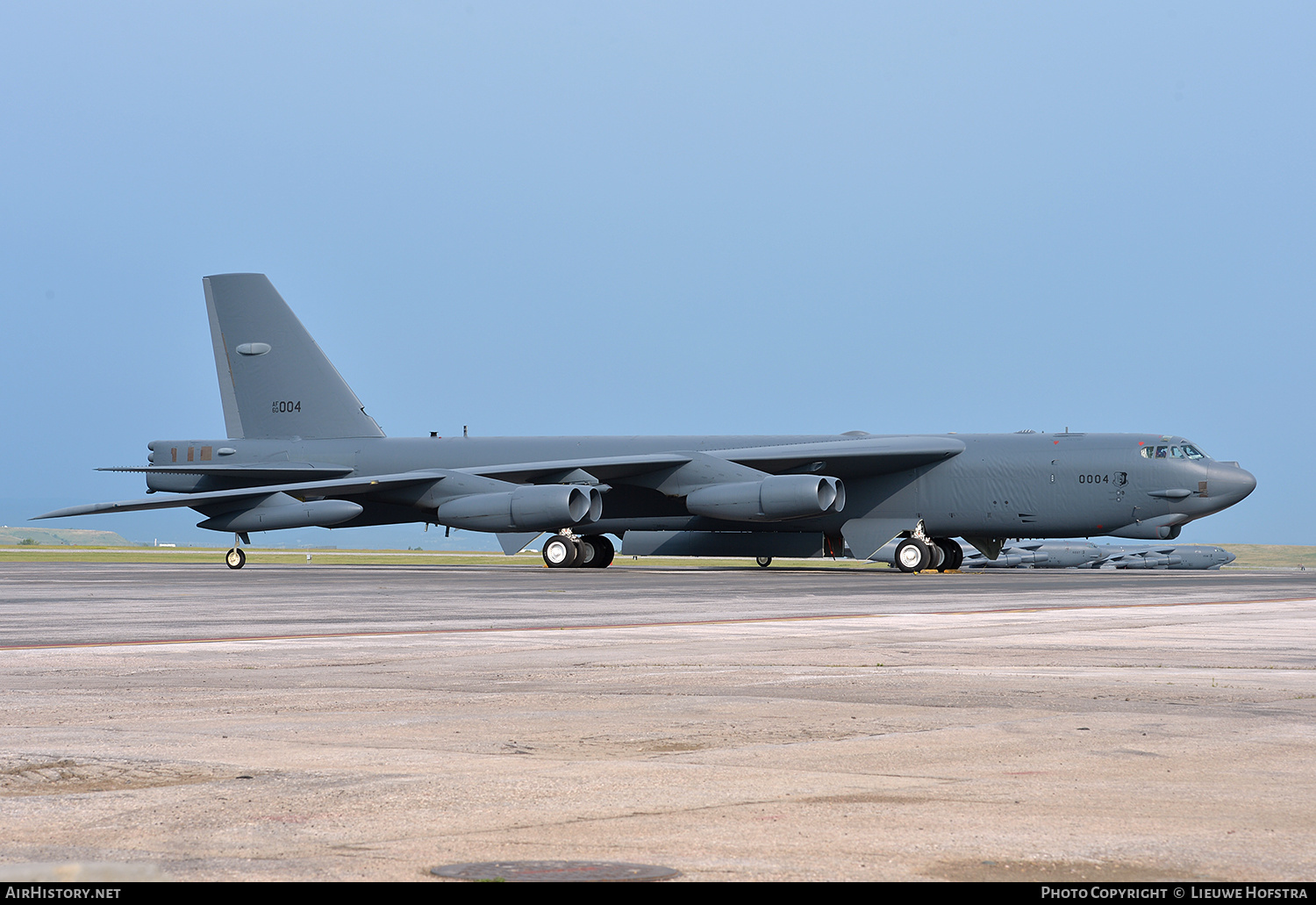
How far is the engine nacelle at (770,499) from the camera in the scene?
3262cm

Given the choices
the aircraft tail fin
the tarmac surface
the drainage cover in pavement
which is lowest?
the tarmac surface

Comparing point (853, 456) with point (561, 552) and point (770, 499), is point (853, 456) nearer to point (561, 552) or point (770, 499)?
point (770, 499)

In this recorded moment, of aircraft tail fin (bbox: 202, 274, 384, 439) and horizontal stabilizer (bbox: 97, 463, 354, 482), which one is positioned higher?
aircraft tail fin (bbox: 202, 274, 384, 439)

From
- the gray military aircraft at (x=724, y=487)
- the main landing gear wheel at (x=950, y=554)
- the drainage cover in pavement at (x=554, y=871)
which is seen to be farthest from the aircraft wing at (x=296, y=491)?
the drainage cover in pavement at (x=554, y=871)

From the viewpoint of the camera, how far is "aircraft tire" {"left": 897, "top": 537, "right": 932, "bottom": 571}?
3488 centimetres

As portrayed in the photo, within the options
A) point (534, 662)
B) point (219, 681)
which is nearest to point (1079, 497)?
point (534, 662)

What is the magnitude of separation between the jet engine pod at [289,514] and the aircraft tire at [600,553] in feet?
20.4

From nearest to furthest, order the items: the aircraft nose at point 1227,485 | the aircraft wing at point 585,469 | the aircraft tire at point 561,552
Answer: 1. the aircraft nose at point 1227,485
2. the aircraft wing at point 585,469
3. the aircraft tire at point 561,552

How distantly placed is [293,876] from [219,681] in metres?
5.86

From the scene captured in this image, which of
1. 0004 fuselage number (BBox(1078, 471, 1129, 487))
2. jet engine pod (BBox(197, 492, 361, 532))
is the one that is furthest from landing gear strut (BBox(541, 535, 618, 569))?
0004 fuselage number (BBox(1078, 471, 1129, 487))

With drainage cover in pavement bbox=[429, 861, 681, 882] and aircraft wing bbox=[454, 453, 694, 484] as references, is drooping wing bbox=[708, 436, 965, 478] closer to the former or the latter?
aircraft wing bbox=[454, 453, 694, 484]

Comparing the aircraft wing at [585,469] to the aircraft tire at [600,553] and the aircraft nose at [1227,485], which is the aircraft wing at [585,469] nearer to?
the aircraft tire at [600,553]

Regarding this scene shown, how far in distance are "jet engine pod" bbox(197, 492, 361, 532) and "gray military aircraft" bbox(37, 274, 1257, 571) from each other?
43 millimetres
